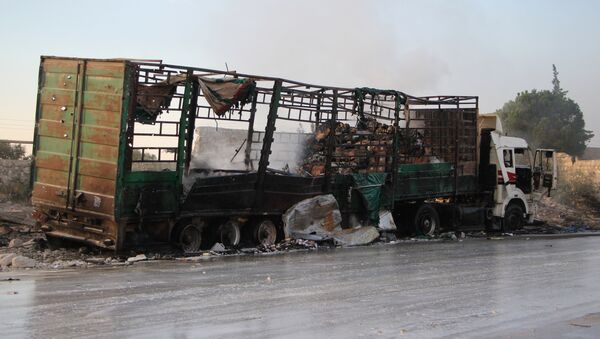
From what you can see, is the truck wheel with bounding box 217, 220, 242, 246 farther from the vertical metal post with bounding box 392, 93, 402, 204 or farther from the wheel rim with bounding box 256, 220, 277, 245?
the vertical metal post with bounding box 392, 93, 402, 204

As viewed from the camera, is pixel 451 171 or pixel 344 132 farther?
pixel 451 171

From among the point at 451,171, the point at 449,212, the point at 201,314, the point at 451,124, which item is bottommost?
the point at 201,314

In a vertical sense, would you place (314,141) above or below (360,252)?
above

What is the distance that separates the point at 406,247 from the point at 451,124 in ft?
17.6

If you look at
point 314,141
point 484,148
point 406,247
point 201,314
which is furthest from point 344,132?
point 201,314

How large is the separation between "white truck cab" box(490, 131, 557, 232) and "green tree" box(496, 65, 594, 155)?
3488 cm

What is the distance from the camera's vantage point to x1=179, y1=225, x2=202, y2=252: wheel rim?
12750 mm

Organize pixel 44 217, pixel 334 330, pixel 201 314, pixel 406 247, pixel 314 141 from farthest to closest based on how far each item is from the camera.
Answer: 1. pixel 314 141
2. pixel 406 247
3. pixel 44 217
4. pixel 201 314
5. pixel 334 330

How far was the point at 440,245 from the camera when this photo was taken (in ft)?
49.3

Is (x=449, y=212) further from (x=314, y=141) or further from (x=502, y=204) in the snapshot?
(x=314, y=141)

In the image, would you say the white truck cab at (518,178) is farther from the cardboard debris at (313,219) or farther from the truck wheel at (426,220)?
the cardboard debris at (313,219)

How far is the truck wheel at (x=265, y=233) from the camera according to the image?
1399 centimetres

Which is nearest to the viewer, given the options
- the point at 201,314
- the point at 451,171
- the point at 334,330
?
the point at 334,330

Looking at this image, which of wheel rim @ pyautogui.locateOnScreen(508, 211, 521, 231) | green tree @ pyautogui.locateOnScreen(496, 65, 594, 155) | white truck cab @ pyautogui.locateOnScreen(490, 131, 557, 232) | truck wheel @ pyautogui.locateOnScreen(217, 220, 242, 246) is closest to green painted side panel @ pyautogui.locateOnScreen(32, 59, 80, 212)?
truck wheel @ pyautogui.locateOnScreen(217, 220, 242, 246)
